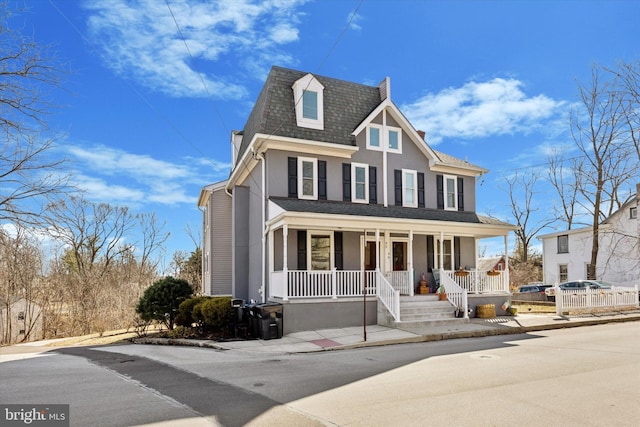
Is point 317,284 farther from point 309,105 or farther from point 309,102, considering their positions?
point 309,102

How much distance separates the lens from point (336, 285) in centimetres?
1584

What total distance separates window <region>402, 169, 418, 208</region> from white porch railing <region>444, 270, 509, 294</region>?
346 centimetres

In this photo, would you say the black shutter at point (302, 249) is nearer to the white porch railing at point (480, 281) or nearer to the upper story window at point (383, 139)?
the upper story window at point (383, 139)

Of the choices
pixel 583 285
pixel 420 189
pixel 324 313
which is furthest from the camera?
pixel 583 285

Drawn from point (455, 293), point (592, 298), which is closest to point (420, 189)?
point (455, 293)

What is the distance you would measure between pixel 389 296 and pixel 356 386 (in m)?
8.20

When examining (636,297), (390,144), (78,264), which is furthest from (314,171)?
(78,264)

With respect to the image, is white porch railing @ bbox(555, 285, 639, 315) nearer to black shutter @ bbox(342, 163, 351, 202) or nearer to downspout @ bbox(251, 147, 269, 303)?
black shutter @ bbox(342, 163, 351, 202)

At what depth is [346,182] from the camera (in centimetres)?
1816

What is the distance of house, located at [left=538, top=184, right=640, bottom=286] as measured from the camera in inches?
1192

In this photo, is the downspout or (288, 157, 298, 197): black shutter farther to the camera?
(288, 157, 298, 197): black shutter

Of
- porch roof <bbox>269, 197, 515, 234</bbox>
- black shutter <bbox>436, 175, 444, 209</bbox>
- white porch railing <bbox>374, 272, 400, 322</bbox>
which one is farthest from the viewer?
black shutter <bbox>436, 175, 444, 209</bbox>

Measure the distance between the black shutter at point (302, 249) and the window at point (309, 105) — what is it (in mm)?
4831

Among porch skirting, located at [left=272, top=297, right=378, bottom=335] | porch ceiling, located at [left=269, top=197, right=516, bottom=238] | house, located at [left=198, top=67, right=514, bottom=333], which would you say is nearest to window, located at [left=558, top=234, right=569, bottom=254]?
house, located at [left=198, top=67, right=514, bottom=333]
